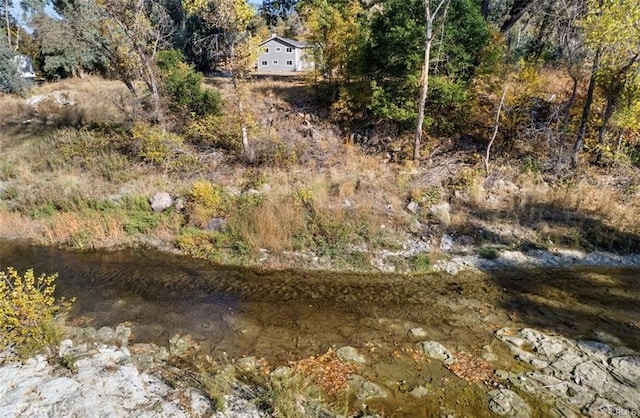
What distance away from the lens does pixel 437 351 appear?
25.0 ft

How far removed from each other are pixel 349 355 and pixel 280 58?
136ft

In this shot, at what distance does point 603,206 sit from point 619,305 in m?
5.11

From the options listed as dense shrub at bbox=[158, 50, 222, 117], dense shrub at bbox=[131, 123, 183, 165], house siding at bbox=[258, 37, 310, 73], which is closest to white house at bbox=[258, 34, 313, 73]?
house siding at bbox=[258, 37, 310, 73]

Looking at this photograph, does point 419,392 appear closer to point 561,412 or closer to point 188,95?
point 561,412

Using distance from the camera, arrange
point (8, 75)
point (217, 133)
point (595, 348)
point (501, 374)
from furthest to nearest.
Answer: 1. point (8, 75)
2. point (217, 133)
3. point (595, 348)
4. point (501, 374)

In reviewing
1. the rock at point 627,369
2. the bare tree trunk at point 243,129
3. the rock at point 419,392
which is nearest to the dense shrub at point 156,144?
the bare tree trunk at point 243,129

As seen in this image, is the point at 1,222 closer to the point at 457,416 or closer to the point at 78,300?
the point at 78,300

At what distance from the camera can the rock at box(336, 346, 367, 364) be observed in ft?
24.2

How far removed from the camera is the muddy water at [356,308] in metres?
7.48

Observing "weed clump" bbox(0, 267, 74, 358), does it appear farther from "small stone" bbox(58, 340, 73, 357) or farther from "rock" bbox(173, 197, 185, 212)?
"rock" bbox(173, 197, 185, 212)

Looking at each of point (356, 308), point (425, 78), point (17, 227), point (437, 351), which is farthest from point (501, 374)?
point (17, 227)

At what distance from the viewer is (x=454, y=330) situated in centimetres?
833

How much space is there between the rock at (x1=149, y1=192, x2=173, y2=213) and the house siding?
106 feet

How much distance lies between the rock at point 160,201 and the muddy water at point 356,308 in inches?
95.5
